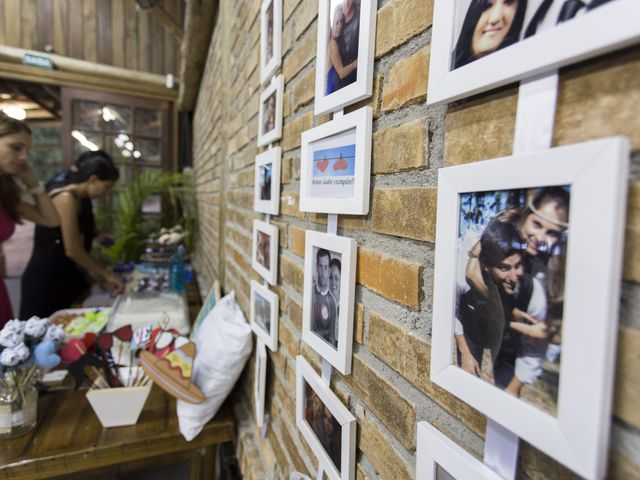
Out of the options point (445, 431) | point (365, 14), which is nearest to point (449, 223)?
point (445, 431)

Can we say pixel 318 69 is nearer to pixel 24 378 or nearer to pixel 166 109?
pixel 24 378

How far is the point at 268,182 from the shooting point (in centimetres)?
107

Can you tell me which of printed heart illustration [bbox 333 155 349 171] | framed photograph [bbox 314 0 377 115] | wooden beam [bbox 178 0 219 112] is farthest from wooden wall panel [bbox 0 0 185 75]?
printed heart illustration [bbox 333 155 349 171]

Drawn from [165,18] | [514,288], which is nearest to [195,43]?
[165,18]

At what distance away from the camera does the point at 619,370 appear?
0.26 metres

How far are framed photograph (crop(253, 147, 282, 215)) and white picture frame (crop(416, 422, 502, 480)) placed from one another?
2.27 ft

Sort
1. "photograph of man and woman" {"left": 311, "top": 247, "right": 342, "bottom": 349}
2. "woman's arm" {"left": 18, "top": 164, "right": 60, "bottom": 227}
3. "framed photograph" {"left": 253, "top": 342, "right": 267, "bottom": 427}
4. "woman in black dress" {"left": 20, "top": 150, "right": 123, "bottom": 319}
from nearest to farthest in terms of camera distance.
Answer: "photograph of man and woman" {"left": 311, "top": 247, "right": 342, "bottom": 349} < "framed photograph" {"left": 253, "top": 342, "right": 267, "bottom": 427} < "woman's arm" {"left": 18, "top": 164, "right": 60, "bottom": 227} < "woman in black dress" {"left": 20, "top": 150, "right": 123, "bottom": 319}

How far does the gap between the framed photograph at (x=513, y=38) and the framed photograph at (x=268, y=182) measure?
62cm

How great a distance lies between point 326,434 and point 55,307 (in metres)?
2.61

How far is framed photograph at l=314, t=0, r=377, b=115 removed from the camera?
21.4 inches

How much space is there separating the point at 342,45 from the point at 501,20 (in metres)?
0.34

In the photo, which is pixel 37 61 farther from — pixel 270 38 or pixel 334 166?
pixel 334 166

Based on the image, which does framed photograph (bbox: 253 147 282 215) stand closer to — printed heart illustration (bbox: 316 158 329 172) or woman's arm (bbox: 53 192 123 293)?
printed heart illustration (bbox: 316 158 329 172)

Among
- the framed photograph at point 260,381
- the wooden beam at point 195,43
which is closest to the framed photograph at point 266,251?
the framed photograph at point 260,381
